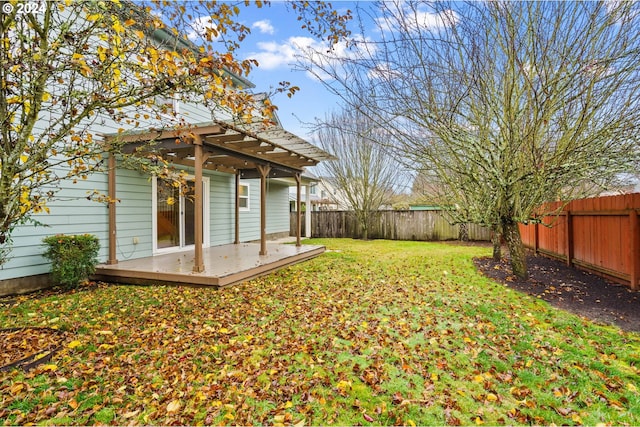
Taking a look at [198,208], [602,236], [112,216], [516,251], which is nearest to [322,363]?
[198,208]

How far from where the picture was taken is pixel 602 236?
5.85 m

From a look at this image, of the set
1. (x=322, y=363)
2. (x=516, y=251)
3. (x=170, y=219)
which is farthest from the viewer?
(x=170, y=219)

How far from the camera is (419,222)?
14.8m

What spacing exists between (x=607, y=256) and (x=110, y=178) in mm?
9632

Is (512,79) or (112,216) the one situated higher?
(512,79)

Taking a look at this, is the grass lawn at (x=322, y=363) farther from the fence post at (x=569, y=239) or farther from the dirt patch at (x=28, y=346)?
the fence post at (x=569, y=239)

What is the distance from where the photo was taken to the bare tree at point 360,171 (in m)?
14.4

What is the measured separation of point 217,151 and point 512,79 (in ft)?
17.3

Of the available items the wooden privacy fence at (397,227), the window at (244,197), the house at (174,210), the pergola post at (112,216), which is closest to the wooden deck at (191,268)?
the house at (174,210)

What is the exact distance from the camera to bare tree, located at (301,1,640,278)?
4.20 meters

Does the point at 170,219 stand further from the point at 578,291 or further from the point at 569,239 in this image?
the point at 569,239

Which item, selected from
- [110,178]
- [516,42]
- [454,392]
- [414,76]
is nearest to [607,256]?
[516,42]

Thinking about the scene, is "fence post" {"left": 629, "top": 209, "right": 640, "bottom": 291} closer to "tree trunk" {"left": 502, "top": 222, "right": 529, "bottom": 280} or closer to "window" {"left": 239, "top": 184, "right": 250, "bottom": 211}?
"tree trunk" {"left": 502, "top": 222, "right": 529, "bottom": 280}

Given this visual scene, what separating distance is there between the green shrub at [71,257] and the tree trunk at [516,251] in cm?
786
